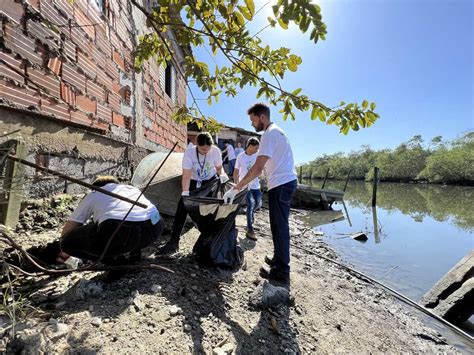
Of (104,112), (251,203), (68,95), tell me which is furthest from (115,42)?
(251,203)

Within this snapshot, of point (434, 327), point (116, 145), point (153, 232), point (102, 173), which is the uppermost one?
point (116, 145)

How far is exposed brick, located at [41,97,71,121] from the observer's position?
223cm

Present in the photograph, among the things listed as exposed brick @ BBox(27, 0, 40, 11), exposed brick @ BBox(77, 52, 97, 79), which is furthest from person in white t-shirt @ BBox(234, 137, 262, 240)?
exposed brick @ BBox(27, 0, 40, 11)

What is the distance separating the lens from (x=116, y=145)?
3719 millimetres

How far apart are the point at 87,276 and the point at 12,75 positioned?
5.51 ft

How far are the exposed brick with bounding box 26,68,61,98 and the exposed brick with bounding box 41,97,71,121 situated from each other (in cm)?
8

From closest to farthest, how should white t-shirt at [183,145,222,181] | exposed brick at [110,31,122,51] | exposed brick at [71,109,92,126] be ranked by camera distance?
exposed brick at [71,109,92,126] < white t-shirt at [183,145,222,181] < exposed brick at [110,31,122,51]

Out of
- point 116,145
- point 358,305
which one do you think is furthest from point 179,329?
point 116,145

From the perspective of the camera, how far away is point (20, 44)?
1.96 meters

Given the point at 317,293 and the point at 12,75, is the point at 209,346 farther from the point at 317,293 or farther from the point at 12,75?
the point at 12,75

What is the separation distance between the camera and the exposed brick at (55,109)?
7.31 feet

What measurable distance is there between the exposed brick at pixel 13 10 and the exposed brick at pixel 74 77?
58 centimetres

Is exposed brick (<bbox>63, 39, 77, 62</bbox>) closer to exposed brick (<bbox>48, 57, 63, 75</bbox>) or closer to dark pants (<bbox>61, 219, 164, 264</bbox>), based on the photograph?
exposed brick (<bbox>48, 57, 63, 75</bbox>)

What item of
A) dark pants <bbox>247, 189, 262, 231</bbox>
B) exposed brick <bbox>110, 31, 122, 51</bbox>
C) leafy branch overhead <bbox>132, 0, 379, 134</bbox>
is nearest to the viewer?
leafy branch overhead <bbox>132, 0, 379, 134</bbox>
